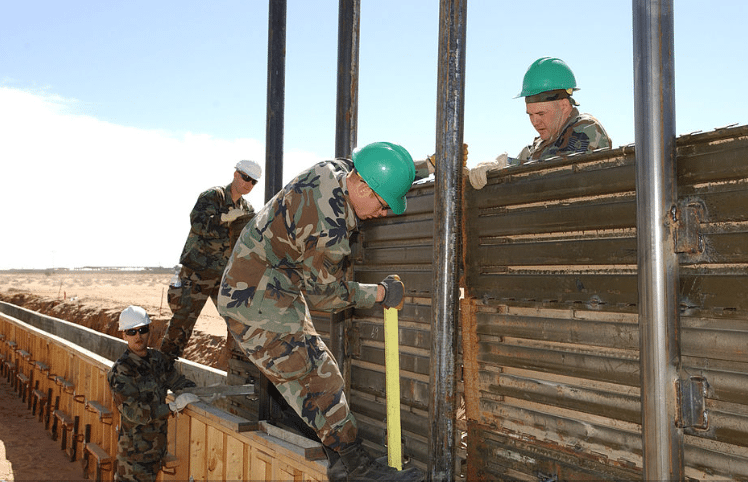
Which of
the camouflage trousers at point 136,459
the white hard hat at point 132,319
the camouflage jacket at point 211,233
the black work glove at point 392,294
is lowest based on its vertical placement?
the camouflage trousers at point 136,459

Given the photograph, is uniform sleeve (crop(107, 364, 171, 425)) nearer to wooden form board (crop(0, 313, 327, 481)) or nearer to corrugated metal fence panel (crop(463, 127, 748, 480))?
wooden form board (crop(0, 313, 327, 481))

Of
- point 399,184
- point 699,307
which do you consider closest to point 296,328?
point 399,184

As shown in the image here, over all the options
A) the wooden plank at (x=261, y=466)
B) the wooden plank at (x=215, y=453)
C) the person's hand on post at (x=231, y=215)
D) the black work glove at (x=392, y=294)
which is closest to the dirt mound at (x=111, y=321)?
the person's hand on post at (x=231, y=215)

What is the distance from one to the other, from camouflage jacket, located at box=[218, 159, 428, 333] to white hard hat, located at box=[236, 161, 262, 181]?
2.62 metres

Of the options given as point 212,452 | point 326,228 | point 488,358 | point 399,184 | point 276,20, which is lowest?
point 212,452

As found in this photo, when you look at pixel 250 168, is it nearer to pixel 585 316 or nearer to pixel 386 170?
pixel 386 170

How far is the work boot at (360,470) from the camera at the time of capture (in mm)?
2889

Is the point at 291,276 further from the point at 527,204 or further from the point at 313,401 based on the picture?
the point at 527,204

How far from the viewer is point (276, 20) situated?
5098 millimetres

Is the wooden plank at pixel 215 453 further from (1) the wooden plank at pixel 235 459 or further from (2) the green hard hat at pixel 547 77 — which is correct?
(2) the green hard hat at pixel 547 77

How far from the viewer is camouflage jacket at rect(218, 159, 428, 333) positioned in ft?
9.71

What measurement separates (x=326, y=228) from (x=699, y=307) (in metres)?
1.75

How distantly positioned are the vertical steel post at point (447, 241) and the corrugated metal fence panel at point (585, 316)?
17cm

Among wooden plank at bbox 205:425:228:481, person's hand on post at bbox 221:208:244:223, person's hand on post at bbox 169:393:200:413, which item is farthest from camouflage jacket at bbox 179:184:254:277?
wooden plank at bbox 205:425:228:481
